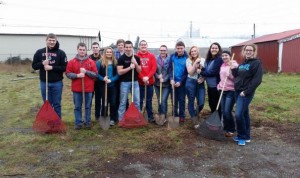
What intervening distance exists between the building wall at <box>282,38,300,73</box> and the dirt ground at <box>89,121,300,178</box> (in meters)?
19.0

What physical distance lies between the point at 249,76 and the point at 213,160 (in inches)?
63.4

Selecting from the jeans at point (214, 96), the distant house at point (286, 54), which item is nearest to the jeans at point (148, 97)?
the jeans at point (214, 96)

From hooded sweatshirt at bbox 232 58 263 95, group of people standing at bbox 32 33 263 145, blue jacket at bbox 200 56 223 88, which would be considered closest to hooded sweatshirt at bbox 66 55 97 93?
group of people standing at bbox 32 33 263 145

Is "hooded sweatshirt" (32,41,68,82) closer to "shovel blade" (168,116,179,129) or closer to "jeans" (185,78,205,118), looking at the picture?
"shovel blade" (168,116,179,129)

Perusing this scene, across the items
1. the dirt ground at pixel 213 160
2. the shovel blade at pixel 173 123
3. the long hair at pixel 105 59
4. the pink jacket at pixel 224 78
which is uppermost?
the long hair at pixel 105 59

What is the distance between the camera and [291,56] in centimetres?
2375

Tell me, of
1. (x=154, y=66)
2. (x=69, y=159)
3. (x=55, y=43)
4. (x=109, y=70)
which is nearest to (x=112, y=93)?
(x=109, y=70)

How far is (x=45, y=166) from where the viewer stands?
4.77m

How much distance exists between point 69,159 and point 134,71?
8.29 ft

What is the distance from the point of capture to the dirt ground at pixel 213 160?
4.59m

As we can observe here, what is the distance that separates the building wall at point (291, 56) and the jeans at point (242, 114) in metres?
19.9

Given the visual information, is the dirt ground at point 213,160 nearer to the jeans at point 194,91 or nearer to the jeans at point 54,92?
the jeans at point 194,91

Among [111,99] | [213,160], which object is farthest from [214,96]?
[111,99]

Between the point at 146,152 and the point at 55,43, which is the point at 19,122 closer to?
the point at 55,43
